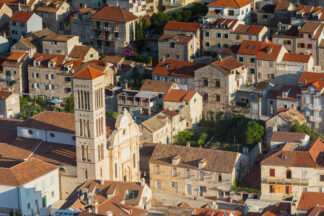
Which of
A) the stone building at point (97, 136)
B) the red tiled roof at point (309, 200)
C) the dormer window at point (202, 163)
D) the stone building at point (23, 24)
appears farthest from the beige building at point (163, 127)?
the stone building at point (23, 24)

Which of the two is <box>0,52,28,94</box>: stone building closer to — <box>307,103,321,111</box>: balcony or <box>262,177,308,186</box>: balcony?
<box>307,103,321,111</box>: balcony

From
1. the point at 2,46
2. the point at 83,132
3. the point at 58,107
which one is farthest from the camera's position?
the point at 2,46

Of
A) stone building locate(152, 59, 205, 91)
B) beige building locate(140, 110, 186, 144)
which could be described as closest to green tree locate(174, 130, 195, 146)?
beige building locate(140, 110, 186, 144)

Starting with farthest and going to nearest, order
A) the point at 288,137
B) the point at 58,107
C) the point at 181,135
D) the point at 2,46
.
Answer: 1. the point at 2,46
2. the point at 58,107
3. the point at 181,135
4. the point at 288,137

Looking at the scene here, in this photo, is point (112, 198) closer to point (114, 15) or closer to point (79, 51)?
point (79, 51)

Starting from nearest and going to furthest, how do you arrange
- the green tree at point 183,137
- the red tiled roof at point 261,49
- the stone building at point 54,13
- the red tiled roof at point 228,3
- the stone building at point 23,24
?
the green tree at point 183,137 → the red tiled roof at point 261,49 → the red tiled roof at point 228,3 → the stone building at point 23,24 → the stone building at point 54,13

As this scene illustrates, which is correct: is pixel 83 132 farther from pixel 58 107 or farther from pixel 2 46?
pixel 2 46

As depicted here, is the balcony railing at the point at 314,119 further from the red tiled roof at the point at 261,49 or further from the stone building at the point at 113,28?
the stone building at the point at 113,28

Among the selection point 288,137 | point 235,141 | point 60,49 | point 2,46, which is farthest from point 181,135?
point 2,46
